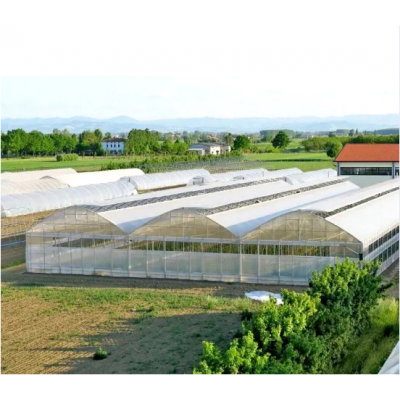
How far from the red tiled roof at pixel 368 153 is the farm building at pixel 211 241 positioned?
1029 inches

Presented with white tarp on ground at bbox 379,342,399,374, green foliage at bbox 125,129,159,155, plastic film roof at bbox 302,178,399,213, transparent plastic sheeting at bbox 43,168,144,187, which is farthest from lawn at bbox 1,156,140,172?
white tarp on ground at bbox 379,342,399,374

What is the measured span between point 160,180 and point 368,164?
17.6 metres

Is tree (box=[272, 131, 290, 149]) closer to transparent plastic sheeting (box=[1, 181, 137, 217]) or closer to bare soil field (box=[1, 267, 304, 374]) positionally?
transparent plastic sheeting (box=[1, 181, 137, 217])

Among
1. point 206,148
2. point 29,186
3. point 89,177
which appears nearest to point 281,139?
point 206,148

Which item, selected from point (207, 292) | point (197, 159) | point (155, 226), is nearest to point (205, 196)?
point (155, 226)

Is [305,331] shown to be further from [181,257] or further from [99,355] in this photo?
[181,257]

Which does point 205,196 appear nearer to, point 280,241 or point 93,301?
point 280,241

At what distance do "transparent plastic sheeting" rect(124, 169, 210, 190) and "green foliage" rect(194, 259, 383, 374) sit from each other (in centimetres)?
3995

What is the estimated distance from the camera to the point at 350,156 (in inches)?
2215

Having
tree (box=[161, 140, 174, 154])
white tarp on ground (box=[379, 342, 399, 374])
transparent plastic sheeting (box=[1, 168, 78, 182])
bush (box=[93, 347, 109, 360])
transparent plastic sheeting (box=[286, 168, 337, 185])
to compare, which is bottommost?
bush (box=[93, 347, 109, 360])

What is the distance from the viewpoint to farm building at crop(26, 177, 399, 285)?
24922 mm

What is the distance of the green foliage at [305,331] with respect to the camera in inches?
515

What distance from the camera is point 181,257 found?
26047 mm

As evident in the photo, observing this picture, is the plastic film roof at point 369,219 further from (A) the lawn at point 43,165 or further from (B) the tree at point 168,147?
(B) the tree at point 168,147
